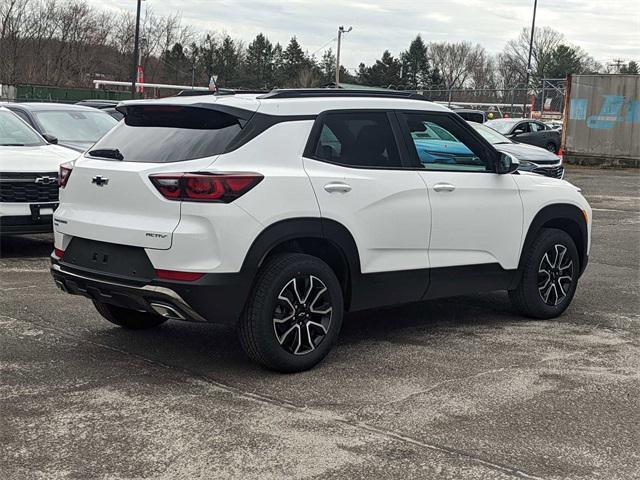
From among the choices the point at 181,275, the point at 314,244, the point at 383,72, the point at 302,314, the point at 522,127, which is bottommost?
the point at 302,314

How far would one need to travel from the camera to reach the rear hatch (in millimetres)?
4984

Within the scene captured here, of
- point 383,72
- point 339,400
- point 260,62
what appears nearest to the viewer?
point 339,400

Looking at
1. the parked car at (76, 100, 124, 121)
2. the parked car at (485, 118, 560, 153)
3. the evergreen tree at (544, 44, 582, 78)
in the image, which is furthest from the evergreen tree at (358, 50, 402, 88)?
the parked car at (76, 100, 124, 121)

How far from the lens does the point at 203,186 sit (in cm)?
488

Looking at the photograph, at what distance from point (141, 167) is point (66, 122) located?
7901 mm

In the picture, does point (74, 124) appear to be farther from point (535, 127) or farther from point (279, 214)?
point (535, 127)

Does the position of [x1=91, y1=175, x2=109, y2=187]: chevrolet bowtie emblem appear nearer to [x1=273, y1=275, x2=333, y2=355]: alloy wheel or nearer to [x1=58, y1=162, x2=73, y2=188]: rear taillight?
[x1=58, y1=162, x2=73, y2=188]: rear taillight

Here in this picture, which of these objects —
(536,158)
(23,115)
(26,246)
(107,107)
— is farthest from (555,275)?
(107,107)

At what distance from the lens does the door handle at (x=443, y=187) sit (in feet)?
19.8

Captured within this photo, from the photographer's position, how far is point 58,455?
4.01 meters

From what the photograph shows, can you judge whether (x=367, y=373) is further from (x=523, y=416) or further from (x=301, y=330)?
(x=523, y=416)

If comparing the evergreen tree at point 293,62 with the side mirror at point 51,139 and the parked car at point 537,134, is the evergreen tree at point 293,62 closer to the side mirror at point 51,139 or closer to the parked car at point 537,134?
the parked car at point 537,134

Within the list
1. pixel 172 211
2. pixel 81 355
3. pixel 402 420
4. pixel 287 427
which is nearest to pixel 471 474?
pixel 402 420

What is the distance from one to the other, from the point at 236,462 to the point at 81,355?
210cm
